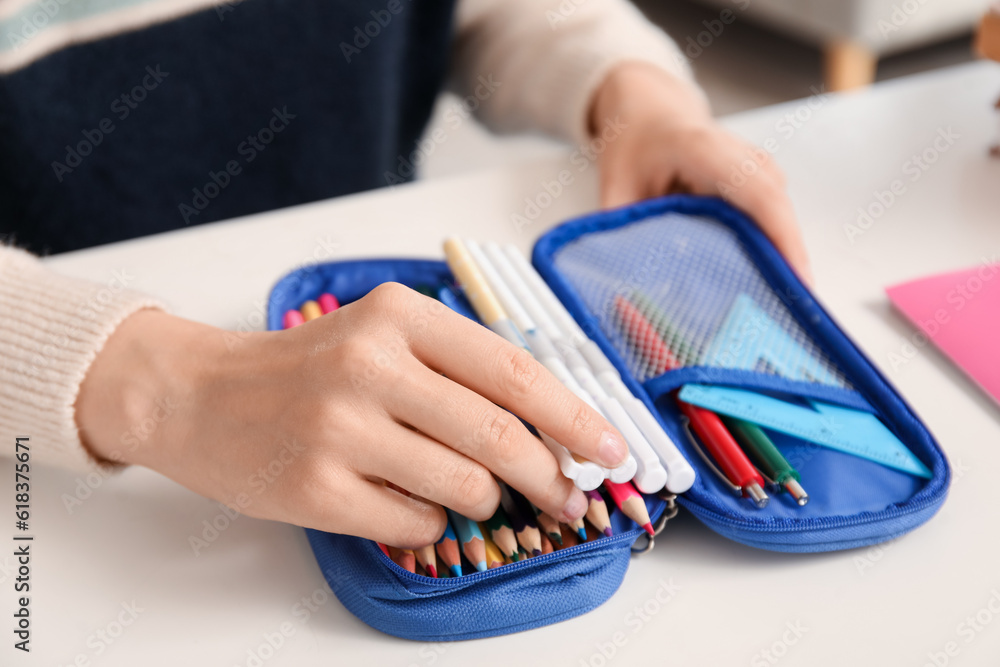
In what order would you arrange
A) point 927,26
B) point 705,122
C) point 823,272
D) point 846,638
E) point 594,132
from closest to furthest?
point 846,638
point 823,272
point 705,122
point 594,132
point 927,26

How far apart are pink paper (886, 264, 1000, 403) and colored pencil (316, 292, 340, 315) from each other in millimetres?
434

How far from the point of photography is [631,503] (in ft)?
1.44

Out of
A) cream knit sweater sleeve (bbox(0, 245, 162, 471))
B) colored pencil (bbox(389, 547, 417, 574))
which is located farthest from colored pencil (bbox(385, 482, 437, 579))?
cream knit sweater sleeve (bbox(0, 245, 162, 471))

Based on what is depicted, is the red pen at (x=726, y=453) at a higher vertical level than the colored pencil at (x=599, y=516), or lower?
higher

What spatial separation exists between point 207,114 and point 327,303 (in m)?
0.45

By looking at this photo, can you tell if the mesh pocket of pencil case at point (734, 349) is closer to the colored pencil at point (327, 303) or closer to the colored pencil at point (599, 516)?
the colored pencil at point (599, 516)

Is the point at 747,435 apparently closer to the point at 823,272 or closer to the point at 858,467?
the point at 858,467

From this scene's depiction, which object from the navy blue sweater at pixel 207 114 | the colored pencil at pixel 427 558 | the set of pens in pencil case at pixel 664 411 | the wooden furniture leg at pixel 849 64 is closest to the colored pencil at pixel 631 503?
the set of pens in pencil case at pixel 664 411

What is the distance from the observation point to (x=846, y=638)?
427mm

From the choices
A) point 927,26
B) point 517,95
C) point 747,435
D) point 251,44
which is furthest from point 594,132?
point 927,26

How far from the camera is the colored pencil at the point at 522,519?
A: 433 millimetres

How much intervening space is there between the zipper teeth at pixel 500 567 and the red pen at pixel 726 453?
78mm

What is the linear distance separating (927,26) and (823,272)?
1686 mm

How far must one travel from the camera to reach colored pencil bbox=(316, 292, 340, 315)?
0.59 m
